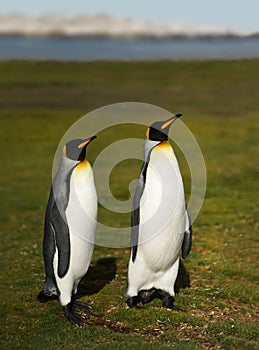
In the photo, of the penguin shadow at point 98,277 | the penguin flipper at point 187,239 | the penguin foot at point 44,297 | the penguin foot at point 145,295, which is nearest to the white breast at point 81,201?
the penguin foot at point 44,297

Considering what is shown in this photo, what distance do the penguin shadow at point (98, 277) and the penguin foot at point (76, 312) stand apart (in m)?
0.68

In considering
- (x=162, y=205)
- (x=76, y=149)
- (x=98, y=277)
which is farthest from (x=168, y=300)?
(x=76, y=149)

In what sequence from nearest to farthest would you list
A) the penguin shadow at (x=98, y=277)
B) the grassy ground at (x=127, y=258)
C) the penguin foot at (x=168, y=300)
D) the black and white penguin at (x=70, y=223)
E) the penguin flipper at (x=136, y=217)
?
the grassy ground at (x=127, y=258) < the black and white penguin at (x=70, y=223) < the penguin flipper at (x=136, y=217) < the penguin foot at (x=168, y=300) < the penguin shadow at (x=98, y=277)

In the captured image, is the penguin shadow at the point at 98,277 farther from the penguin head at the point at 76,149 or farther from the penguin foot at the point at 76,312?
the penguin head at the point at 76,149

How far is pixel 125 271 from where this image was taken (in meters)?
11.3

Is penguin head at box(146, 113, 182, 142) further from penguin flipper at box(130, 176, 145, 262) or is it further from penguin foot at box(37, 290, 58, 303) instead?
penguin foot at box(37, 290, 58, 303)

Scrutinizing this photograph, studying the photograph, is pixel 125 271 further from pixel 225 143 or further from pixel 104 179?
pixel 225 143

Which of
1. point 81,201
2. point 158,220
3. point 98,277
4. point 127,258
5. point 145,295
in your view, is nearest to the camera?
point 81,201

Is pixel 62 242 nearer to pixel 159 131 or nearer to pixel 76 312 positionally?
pixel 76 312

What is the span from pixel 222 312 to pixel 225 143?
18.8m

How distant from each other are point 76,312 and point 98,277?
2.11m

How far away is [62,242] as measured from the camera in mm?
8492

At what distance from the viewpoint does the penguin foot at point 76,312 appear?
848cm

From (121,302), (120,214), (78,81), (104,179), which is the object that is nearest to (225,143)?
(104,179)
